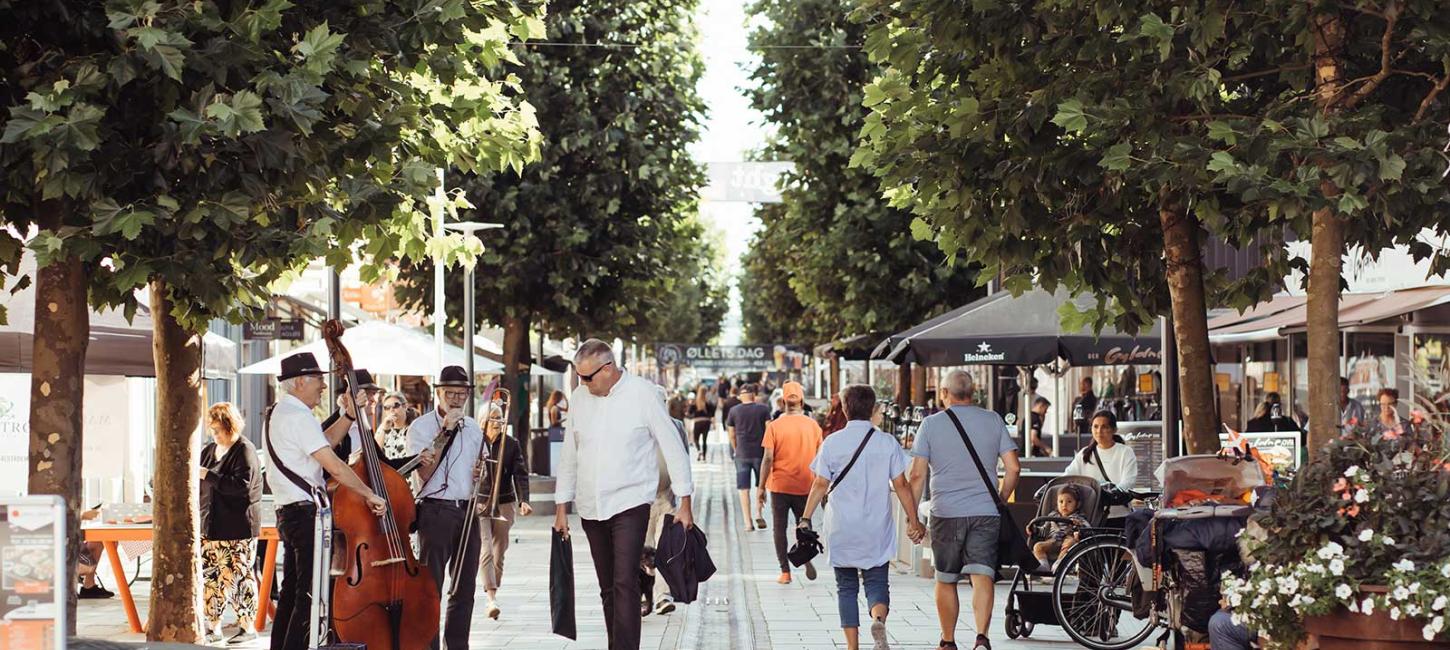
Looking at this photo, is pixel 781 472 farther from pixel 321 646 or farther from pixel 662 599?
pixel 321 646

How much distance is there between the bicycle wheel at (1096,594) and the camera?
1288 centimetres

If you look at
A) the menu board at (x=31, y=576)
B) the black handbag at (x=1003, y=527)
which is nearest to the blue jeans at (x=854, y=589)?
the black handbag at (x=1003, y=527)

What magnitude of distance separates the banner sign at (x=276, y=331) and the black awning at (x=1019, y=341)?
700 centimetres

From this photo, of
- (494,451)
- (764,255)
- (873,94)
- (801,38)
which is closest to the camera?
(873,94)

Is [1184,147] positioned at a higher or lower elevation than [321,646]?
higher

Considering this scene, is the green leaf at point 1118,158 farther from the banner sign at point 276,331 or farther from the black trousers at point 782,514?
the banner sign at point 276,331

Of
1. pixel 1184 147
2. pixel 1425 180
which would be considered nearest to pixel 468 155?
pixel 1184 147

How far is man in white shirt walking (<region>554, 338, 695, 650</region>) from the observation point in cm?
1041

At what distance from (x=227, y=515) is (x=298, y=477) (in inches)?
146

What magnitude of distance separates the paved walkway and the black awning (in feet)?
8.21

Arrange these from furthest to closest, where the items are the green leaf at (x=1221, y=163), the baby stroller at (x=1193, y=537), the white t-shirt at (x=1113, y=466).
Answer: the white t-shirt at (x=1113, y=466) < the baby stroller at (x=1193, y=537) < the green leaf at (x=1221, y=163)

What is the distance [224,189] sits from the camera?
28.5ft

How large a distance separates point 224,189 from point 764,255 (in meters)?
53.1

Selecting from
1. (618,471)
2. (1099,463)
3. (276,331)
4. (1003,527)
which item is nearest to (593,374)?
(618,471)
